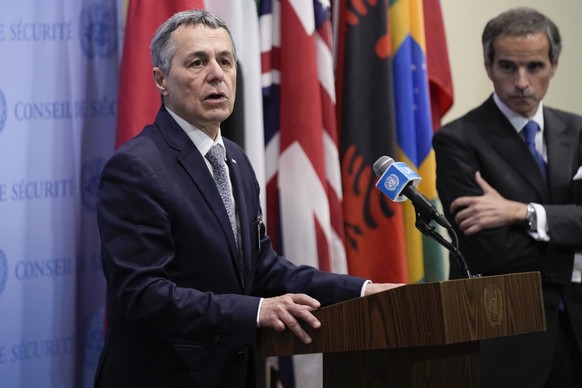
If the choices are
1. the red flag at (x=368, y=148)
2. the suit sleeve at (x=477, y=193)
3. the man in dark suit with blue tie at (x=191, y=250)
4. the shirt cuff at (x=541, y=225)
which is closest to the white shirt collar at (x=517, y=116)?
the suit sleeve at (x=477, y=193)

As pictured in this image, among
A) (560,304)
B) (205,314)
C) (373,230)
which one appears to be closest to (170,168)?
(205,314)

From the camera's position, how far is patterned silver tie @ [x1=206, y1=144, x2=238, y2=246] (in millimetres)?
2549

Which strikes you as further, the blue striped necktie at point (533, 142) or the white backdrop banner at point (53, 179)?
the white backdrop banner at point (53, 179)

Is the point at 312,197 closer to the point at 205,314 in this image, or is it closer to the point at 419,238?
the point at 419,238

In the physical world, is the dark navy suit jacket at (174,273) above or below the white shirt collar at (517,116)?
below

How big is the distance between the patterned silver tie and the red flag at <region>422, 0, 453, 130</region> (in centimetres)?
204

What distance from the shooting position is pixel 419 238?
4273mm

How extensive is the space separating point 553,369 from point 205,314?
1471mm

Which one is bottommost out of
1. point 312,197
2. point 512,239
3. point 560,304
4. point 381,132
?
point 560,304

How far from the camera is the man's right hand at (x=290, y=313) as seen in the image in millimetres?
2107

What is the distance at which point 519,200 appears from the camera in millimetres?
3240

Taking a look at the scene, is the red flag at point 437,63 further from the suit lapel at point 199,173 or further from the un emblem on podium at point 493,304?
the un emblem on podium at point 493,304

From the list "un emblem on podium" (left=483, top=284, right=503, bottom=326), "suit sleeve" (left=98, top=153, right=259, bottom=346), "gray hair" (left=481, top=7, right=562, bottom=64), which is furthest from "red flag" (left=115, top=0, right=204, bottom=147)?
"un emblem on podium" (left=483, top=284, right=503, bottom=326)

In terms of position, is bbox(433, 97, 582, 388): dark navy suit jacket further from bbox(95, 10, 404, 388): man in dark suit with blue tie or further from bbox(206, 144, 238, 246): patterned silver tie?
bbox(206, 144, 238, 246): patterned silver tie
